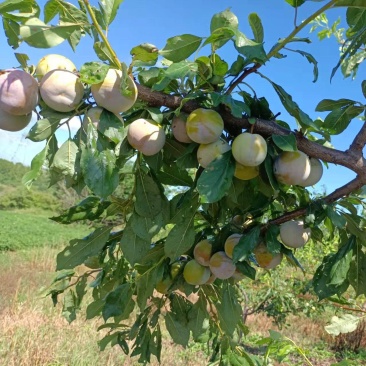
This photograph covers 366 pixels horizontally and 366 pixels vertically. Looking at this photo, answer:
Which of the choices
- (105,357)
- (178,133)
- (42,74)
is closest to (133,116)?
(178,133)

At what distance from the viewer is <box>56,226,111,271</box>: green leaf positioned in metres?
1.13

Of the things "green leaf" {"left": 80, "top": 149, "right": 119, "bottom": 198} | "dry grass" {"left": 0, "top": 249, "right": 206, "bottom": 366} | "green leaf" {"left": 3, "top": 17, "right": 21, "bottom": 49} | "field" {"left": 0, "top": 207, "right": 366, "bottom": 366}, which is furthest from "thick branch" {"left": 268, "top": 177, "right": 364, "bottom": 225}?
"dry grass" {"left": 0, "top": 249, "right": 206, "bottom": 366}

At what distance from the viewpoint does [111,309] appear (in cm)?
127

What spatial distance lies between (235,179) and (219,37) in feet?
1.07

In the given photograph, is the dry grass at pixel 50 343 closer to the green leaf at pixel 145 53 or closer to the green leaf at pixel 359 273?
the green leaf at pixel 359 273

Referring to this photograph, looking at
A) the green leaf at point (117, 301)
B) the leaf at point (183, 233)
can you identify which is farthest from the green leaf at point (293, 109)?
the green leaf at point (117, 301)

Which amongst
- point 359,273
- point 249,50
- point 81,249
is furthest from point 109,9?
point 359,273

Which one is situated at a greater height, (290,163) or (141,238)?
(290,163)

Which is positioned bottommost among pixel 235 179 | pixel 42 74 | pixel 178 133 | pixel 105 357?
pixel 105 357

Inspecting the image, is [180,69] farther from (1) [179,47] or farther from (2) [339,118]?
(2) [339,118]

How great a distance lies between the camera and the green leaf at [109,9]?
30.3 inches

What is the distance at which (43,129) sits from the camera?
73 cm

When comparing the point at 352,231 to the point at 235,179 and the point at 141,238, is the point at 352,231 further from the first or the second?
the point at 141,238

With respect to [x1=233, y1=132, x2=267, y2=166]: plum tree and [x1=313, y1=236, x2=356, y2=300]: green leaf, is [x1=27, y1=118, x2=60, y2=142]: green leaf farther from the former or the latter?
[x1=313, y1=236, x2=356, y2=300]: green leaf
